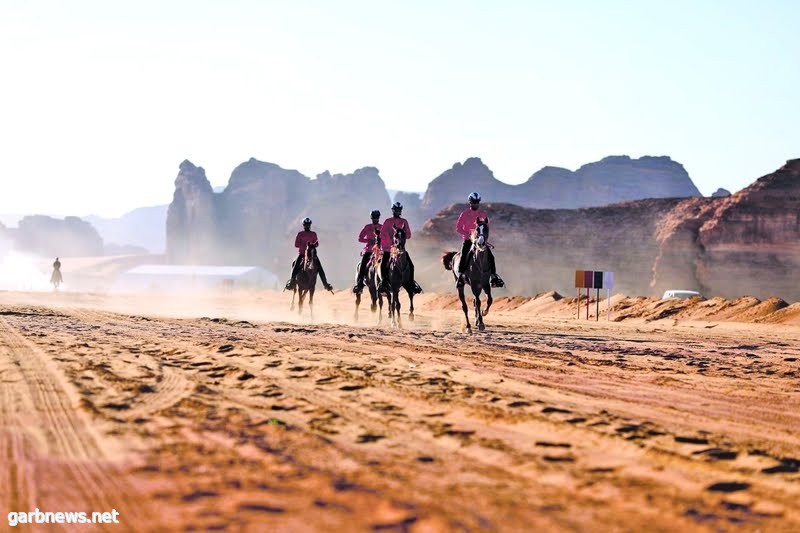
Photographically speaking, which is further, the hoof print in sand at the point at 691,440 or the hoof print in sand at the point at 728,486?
the hoof print in sand at the point at 691,440

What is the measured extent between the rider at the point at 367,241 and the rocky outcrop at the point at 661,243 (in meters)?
47.2

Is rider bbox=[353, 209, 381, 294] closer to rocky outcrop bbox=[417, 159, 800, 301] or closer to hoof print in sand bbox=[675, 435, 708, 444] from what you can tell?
hoof print in sand bbox=[675, 435, 708, 444]

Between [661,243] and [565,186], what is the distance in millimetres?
110226

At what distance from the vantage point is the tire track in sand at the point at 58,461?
3.73 metres

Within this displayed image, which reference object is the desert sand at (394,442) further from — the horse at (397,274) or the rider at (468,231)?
the horse at (397,274)

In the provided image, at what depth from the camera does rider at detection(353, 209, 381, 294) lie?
2088 centimetres

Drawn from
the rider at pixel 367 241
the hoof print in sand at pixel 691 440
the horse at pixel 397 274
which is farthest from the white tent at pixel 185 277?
the hoof print in sand at pixel 691 440

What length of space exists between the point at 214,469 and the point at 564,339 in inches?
469

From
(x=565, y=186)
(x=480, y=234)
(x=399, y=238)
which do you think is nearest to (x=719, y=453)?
(x=480, y=234)

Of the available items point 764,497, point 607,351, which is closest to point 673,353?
point 607,351

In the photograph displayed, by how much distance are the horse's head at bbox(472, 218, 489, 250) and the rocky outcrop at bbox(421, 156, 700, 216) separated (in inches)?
6076

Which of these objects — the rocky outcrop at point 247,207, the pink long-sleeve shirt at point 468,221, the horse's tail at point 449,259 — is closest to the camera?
the pink long-sleeve shirt at point 468,221

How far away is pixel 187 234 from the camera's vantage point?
570ft

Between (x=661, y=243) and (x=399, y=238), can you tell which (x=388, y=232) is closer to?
(x=399, y=238)
